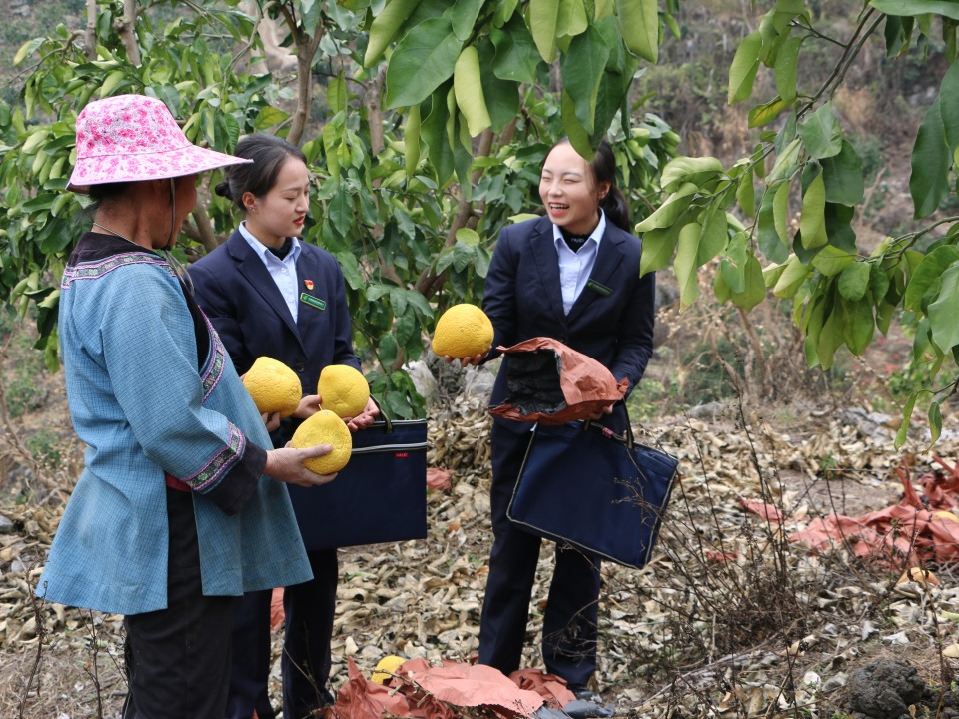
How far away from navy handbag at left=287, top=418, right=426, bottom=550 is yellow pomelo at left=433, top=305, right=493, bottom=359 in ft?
0.66

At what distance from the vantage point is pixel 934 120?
4.95ft

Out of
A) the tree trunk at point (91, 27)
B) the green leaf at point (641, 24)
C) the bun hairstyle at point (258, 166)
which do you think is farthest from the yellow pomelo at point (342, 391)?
the tree trunk at point (91, 27)

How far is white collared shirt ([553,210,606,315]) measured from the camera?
295 centimetres

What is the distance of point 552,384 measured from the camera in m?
2.86

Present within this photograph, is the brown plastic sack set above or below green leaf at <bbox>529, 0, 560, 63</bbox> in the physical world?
below

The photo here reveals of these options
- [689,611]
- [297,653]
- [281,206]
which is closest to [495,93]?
[281,206]

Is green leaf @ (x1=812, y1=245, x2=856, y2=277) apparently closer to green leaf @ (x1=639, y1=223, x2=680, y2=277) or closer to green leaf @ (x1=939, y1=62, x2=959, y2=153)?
green leaf @ (x1=639, y1=223, x2=680, y2=277)

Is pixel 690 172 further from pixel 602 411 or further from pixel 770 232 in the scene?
pixel 602 411

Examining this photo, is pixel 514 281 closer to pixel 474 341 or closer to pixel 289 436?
pixel 474 341

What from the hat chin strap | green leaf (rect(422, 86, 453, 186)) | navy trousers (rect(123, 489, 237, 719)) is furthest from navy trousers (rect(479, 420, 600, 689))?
green leaf (rect(422, 86, 453, 186))

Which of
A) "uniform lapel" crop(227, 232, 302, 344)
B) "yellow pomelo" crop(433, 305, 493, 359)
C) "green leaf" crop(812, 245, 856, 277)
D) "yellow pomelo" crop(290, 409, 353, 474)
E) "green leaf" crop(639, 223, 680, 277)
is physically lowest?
"yellow pomelo" crop(290, 409, 353, 474)

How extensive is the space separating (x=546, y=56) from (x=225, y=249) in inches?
64.4

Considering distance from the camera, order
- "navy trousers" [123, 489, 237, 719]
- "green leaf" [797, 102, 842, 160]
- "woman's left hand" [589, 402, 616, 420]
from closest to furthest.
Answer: "green leaf" [797, 102, 842, 160] < "navy trousers" [123, 489, 237, 719] < "woman's left hand" [589, 402, 616, 420]

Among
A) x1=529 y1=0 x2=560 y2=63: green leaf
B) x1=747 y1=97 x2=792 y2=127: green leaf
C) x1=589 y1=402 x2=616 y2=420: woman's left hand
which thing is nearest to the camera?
x1=529 y1=0 x2=560 y2=63: green leaf
